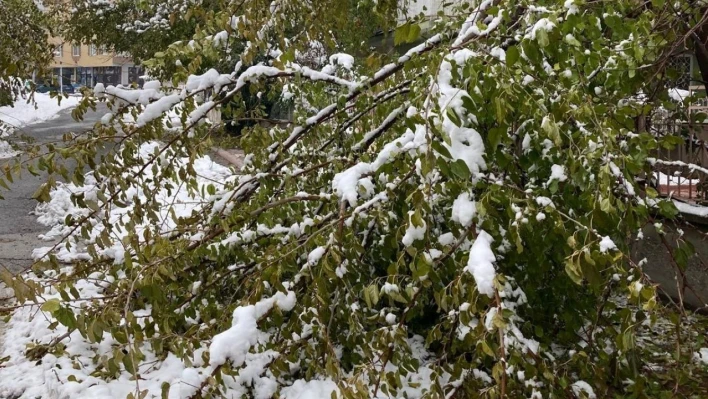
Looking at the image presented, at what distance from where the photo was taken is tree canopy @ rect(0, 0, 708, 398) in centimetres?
250

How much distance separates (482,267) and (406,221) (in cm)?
43

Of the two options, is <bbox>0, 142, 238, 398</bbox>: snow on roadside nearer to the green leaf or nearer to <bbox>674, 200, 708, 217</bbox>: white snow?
the green leaf

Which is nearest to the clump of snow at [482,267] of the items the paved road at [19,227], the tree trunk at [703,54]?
the tree trunk at [703,54]

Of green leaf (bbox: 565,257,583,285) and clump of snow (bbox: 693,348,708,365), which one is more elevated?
green leaf (bbox: 565,257,583,285)

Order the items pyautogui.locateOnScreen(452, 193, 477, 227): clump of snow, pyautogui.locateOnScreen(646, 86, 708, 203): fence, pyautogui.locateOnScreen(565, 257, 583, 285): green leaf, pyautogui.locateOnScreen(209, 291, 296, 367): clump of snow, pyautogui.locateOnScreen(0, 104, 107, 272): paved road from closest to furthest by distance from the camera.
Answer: pyautogui.locateOnScreen(565, 257, 583, 285): green leaf
pyautogui.locateOnScreen(452, 193, 477, 227): clump of snow
pyautogui.locateOnScreen(209, 291, 296, 367): clump of snow
pyautogui.locateOnScreen(646, 86, 708, 203): fence
pyautogui.locateOnScreen(0, 104, 107, 272): paved road

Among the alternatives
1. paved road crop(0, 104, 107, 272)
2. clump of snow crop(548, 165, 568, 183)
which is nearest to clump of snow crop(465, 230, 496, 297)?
clump of snow crop(548, 165, 568, 183)

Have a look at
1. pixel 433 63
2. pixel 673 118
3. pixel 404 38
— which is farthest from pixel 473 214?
pixel 673 118

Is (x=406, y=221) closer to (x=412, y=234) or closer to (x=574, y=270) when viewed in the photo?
(x=412, y=234)

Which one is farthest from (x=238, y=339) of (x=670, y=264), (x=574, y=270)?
(x=670, y=264)

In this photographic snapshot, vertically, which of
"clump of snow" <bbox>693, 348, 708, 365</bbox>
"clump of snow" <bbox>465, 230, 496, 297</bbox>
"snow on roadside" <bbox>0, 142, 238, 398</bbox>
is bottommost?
"snow on roadside" <bbox>0, 142, 238, 398</bbox>

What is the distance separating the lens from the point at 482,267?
228cm

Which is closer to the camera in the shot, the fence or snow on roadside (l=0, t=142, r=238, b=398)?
snow on roadside (l=0, t=142, r=238, b=398)

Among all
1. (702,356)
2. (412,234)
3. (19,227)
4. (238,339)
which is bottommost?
(19,227)

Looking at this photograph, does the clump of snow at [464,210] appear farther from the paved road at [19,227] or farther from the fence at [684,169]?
the paved road at [19,227]
